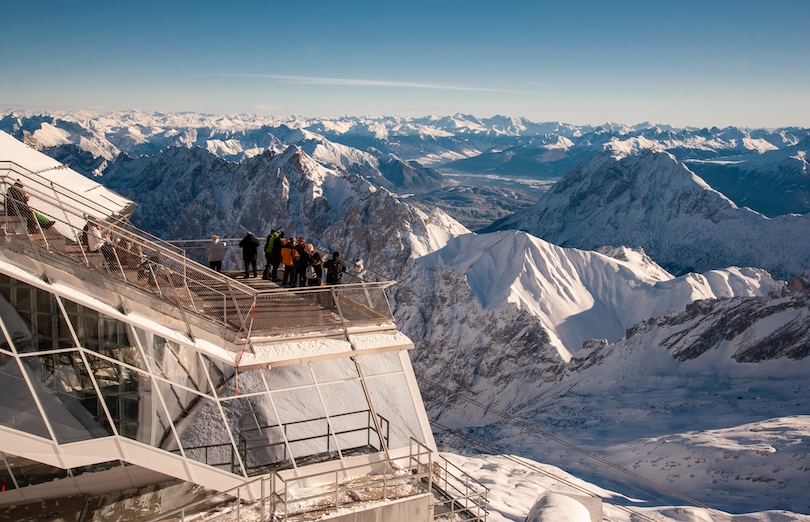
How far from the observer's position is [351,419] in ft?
79.0

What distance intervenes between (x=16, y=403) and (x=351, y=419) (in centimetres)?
1182

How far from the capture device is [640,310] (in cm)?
14538

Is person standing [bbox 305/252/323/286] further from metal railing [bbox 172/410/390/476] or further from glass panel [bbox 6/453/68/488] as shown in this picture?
glass panel [bbox 6/453/68/488]

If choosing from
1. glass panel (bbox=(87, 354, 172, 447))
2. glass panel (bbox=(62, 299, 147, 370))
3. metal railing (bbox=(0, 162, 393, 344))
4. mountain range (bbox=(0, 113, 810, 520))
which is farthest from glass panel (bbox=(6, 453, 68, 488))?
mountain range (bbox=(0, 113, 810, 520))

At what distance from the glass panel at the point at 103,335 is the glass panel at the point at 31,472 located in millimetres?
4056

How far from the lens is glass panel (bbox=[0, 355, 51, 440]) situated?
15383 millimetres

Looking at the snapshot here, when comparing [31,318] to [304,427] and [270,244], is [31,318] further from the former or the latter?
[270,244]

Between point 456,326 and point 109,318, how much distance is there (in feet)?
437

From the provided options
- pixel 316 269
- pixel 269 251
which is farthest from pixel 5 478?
pixel 269 251

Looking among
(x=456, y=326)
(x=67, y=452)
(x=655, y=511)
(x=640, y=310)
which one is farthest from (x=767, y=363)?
(x=67, y=452)

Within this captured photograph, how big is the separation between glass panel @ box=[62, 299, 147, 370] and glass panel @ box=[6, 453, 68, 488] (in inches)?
160

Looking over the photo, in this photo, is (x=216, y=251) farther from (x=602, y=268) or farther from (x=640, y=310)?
(x=602, y=268)

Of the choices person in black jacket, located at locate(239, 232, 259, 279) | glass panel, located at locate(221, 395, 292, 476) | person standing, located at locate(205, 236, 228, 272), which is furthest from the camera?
person standing, located at locate(205, 236, 228, 272)

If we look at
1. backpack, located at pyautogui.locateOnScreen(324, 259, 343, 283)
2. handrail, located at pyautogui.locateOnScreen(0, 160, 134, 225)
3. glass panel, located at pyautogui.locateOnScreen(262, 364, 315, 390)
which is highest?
handrail, located at pyautogui.locateOnScreen(0, 160, 134, 225)
